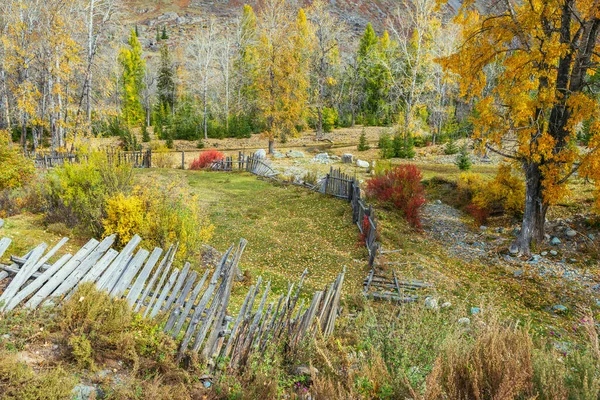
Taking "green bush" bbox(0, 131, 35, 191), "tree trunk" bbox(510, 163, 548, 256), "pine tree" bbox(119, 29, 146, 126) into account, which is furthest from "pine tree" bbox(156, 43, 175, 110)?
"tree trunk" bbox(510, 163, 548, 256)

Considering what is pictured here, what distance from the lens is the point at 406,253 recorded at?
31.8 ft

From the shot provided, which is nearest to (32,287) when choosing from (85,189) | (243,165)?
(85,189)

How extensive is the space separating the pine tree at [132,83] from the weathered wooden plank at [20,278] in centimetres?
4296

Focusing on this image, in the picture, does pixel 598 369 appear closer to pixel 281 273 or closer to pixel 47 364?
pixel 47 364

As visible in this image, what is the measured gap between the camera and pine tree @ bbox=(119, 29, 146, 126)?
4450 cm

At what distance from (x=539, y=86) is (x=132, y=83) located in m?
46.2

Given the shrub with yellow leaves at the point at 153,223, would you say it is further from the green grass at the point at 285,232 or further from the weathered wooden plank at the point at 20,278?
the weathered wooden plank at the point at 20,278

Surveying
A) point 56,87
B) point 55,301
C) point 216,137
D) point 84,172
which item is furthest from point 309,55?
point 55,301

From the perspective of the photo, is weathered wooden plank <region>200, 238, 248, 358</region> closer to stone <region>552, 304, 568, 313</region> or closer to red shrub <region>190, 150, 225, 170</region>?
stone <region>552, 304, 568, 313</region>

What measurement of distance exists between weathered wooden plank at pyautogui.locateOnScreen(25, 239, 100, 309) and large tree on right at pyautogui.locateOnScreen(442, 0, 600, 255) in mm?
9034

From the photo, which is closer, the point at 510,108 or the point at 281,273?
the point at 281,273

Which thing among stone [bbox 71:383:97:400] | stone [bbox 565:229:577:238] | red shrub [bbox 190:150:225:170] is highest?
red shrub [bbox 190:150:225:170]

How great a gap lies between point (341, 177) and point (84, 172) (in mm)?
8777

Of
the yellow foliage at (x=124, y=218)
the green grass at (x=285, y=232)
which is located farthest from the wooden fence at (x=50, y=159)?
the yellow foliage at (x=124, y=218)
